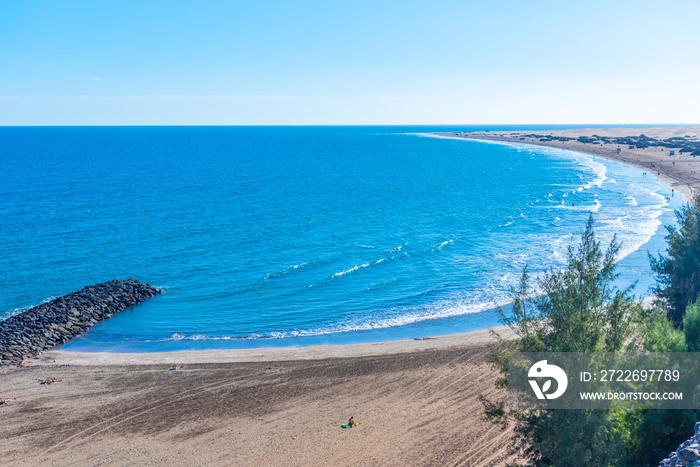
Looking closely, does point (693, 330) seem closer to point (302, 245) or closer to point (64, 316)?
point (64, 316)

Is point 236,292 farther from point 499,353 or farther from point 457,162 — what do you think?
point 457,162

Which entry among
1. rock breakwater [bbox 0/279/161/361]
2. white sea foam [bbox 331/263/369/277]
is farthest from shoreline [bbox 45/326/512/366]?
white sea foam [bbox 331/263/369/277]

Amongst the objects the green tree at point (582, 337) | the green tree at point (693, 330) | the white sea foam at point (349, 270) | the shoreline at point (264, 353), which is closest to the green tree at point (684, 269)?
the green tree at point (693, 330)

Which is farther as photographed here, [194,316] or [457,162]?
[457,162]

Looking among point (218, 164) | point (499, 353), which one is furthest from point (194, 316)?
point (218, 164)

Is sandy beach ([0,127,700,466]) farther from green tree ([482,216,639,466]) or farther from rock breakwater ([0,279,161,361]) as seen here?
green tree ([482,216,639,466])

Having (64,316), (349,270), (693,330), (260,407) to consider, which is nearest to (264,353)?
(260,407)
